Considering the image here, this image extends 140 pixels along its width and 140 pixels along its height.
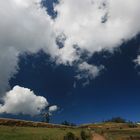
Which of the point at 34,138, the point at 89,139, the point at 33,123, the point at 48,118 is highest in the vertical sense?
the point at 48,118

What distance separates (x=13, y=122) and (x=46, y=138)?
69.6 feet

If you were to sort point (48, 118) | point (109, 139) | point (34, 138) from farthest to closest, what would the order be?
point (48, 118)
point (109, 139)
point (34, 138)

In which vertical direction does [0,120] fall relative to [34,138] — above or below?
above

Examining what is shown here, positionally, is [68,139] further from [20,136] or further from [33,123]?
[33,123]

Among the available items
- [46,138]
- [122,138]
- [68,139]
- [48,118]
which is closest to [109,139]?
[122,138]

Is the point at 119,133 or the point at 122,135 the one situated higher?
the point at 119,133

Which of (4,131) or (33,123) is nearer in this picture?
(4,131)

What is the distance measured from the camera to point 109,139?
256 ft

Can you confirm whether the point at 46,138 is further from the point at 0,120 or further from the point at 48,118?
the point at 48,118

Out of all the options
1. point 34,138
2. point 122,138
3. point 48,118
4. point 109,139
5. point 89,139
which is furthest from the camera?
point 48,118

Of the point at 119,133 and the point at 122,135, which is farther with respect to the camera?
the point at 119,133

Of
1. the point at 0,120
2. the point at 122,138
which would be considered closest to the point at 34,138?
the point at 0,120

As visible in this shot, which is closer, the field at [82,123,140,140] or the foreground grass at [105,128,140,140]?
the foreground grass at [105,128,140,140]

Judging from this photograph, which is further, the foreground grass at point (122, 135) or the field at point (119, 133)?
the field at point (119, 133)
